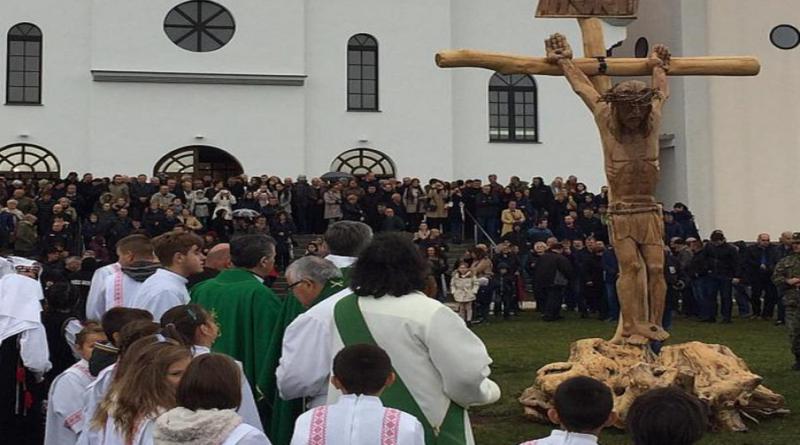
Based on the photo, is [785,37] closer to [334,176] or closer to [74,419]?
[334,176]

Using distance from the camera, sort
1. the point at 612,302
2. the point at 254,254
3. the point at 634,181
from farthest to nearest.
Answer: the point at 612,302, the point at 634,181, the point at 254,254

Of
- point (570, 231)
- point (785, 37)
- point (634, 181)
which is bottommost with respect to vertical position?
point (570, 231)

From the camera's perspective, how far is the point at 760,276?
2028 cm

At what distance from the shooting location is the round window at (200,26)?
3091cm

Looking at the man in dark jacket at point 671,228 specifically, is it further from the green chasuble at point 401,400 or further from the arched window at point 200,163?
the green chasuble at point 401,400

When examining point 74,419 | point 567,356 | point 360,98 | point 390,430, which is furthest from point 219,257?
point 360,98

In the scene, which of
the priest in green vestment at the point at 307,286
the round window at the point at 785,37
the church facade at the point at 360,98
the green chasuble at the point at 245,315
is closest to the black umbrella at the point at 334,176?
the church facade at the point at 360,98

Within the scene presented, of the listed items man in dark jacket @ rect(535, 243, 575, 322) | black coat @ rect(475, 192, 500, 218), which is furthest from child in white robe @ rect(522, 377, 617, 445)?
black coat @ rect(475, 192, 500, 218)

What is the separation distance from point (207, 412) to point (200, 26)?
28.2 metres

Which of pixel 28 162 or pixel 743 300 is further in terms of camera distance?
pixel 28 162

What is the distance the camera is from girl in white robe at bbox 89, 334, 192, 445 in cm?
467

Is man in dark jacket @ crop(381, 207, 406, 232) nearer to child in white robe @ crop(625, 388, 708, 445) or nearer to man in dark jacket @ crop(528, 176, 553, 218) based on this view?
man in dark jacket @ crop(528, 176, 553, 218)

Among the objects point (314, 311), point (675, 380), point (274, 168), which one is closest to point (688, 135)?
point (274, 168)

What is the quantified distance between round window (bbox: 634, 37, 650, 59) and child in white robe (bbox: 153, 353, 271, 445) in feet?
106
